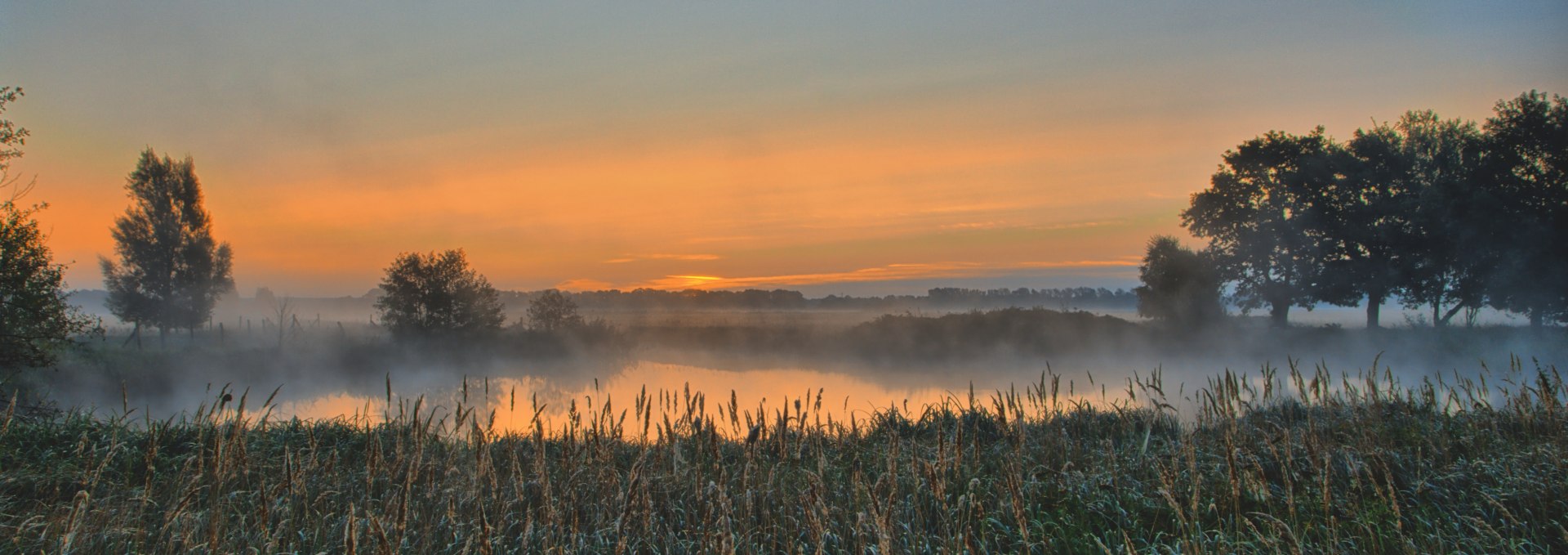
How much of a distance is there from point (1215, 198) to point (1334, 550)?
33185 mm

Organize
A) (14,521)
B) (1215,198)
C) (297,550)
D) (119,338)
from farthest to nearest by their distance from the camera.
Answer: (119,338), (1215,198), (14,521), (297,550)

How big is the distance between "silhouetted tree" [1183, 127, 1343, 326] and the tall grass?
2637 centimetres

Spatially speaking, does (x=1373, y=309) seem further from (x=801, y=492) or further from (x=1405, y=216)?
(x=801, y=492)

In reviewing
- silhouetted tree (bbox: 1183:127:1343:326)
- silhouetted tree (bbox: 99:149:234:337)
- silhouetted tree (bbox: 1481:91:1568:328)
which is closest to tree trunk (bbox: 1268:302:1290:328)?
silhouetted tree (bbox: 1183:127:1343:326)

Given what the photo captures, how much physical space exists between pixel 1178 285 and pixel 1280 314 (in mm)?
4365

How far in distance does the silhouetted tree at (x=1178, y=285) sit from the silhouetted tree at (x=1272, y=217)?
142 cm

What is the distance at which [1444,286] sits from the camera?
27.2 metres

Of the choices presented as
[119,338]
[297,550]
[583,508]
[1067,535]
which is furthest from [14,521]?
[119,338]

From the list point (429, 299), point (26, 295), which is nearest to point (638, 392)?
point (26, 295)

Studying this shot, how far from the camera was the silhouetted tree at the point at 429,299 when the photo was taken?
33.1m

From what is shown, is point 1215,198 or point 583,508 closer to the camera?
point 583,508

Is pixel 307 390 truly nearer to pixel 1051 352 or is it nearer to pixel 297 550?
pixel 297 550

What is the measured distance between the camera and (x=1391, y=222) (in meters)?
27.3

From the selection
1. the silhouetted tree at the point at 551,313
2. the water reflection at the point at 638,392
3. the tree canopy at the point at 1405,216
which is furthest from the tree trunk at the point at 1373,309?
the silhouetted tree at the point at 551,313
